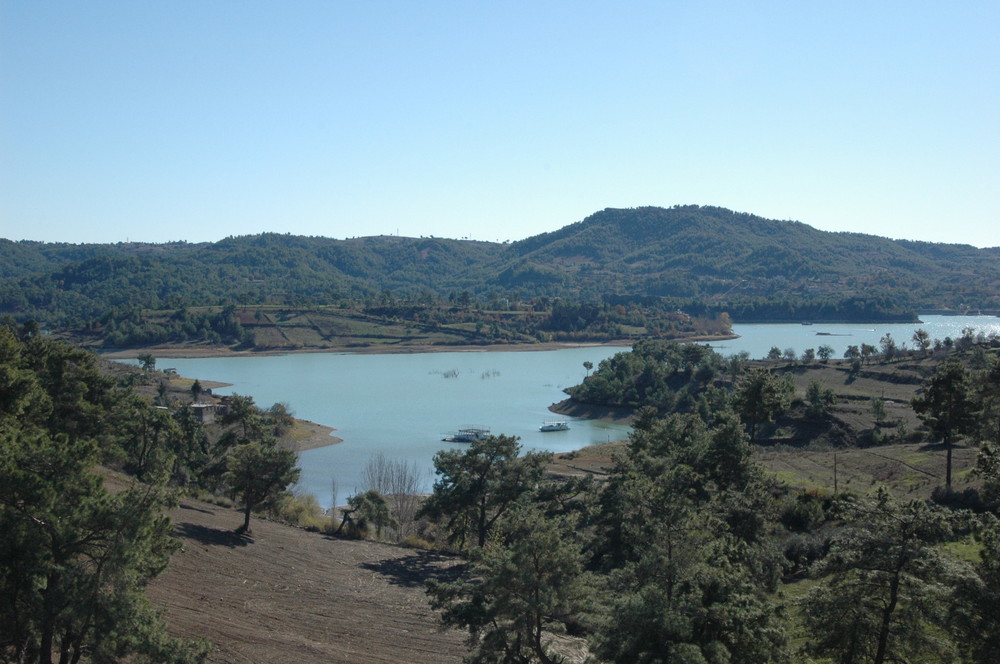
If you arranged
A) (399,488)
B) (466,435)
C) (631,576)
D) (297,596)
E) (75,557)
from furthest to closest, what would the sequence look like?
(466,435) < (399,488) < (297,596) < (631,576) < (75,557)

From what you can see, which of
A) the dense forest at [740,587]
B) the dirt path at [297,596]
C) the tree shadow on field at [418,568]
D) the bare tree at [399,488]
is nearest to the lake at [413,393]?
the bare tree at [399,488]

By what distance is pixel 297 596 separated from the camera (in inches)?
685

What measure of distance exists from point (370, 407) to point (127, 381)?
1793cm

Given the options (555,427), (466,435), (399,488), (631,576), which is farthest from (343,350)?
(631,576)

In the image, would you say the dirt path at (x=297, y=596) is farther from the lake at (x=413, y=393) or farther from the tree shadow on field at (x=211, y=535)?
the lake at (x=413, y=393)

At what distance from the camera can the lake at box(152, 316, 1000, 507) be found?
148ft

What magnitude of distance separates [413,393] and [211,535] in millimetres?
49548

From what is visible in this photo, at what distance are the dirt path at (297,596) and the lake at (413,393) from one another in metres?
9.29

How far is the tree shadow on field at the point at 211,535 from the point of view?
19.4 m

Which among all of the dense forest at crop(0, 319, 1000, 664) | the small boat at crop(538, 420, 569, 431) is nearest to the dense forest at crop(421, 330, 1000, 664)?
the dense forest at crop(0, 319, 1000, 664)

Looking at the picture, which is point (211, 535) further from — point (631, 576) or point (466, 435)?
point (466, 435)

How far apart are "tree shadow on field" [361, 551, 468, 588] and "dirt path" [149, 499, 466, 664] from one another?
0.03m

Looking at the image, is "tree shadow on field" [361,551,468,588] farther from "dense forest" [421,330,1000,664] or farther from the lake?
the lake

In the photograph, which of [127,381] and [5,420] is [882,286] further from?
[5,420]
